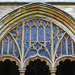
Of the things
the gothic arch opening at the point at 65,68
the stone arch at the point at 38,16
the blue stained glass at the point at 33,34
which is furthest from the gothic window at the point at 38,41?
the gothic arch opening at the point at 65,68

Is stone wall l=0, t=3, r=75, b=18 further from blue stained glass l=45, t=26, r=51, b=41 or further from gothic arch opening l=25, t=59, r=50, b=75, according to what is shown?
gothic arch opening l=25, t=59, r=50, b=75

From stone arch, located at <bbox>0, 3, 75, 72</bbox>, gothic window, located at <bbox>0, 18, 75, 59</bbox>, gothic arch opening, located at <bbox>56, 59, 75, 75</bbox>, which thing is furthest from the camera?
gothic arch opening, located at <bbox>56, 59, 75, 75</bbox>

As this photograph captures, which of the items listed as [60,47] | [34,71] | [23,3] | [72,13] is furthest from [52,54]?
[34,71]

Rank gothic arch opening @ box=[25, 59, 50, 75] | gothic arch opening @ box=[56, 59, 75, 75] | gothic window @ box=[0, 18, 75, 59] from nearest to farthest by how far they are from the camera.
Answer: gothic window @ box=[0, 18, 75, 59], gothic arch opening @ box=[56, 59, 75, 75], gothic arch opening @ box=[25, 59, 50, 75]

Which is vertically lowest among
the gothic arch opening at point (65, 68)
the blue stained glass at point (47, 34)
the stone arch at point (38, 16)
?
the gothic arch opening at point (65, 68)

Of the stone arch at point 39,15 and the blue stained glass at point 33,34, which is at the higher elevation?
the stone arch at point 39,15

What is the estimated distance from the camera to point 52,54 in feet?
25.8

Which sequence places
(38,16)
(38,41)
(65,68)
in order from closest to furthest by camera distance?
(38,41) < (38,16) < (65,68)

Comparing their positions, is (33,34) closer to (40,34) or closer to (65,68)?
(40,34)

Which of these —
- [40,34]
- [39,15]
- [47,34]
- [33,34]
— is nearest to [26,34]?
[33,34]

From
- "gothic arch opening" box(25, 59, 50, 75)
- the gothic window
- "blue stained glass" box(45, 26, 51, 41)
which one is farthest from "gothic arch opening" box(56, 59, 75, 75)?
"blue stained glass" box(45, 26, 51, 41)

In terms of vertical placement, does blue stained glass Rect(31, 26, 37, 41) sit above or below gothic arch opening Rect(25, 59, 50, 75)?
above

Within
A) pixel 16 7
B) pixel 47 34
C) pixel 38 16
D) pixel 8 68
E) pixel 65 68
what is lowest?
pixel 65 68

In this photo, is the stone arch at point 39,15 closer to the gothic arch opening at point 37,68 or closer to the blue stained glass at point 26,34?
the blue stained glass at point 26,34
